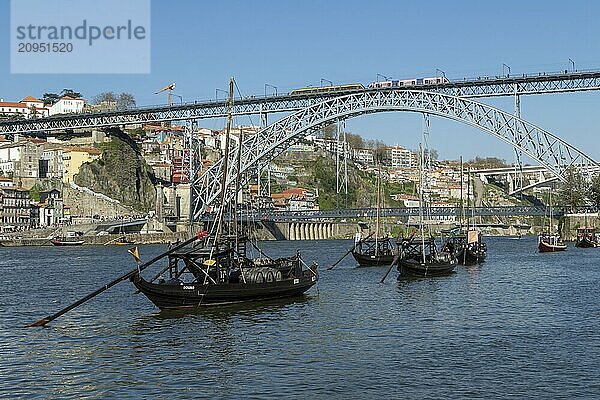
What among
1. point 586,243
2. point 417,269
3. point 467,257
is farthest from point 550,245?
point 417,269

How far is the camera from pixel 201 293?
29.9 meters

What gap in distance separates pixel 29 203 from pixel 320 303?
86.7m

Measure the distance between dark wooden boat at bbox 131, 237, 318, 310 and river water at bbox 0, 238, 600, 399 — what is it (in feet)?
1.73

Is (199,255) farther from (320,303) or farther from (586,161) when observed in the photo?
(586,161)

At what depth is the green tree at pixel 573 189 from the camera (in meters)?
81.4

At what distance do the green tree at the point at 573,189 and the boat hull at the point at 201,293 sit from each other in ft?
179

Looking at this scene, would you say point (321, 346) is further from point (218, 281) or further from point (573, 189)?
point (573, 189)

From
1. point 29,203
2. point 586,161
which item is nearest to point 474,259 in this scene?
point 586,161

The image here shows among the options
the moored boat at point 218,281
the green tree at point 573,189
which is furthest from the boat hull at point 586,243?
the moored boat at point 218,281

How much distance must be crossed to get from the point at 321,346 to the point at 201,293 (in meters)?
7.35

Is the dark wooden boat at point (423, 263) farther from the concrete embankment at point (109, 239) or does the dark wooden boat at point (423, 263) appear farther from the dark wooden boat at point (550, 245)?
the concrete embankment at point (109, 239)

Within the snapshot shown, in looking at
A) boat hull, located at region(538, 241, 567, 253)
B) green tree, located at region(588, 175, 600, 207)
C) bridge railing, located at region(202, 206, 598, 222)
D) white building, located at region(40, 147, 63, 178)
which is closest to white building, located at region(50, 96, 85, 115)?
white building, located at region(40, 147, 63, 178)

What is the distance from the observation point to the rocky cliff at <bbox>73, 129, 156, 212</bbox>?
11694 cm

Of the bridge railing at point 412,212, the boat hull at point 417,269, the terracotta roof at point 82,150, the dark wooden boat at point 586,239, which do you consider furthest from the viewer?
the terracotta roof at point 82,150
